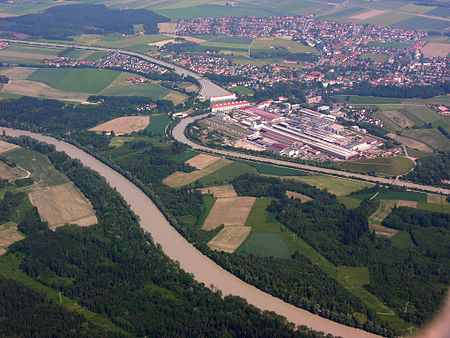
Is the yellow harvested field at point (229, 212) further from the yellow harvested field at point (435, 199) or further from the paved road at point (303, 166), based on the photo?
the yellow harvested field at point (435, 199)

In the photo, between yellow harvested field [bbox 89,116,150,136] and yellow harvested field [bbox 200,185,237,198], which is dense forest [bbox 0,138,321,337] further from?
yellow harvested field [bbox 89,116,150,136]

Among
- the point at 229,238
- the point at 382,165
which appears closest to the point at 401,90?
the point at 382,165

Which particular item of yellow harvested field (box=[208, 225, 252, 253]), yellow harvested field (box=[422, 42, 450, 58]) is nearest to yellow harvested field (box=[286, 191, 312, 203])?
yellow harvested field (box=[208, 225, 252, 253])

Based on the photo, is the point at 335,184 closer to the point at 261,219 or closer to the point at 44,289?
the point at 261,219

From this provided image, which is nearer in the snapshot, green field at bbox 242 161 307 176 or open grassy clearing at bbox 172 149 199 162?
green field at bbox 242 161 307 176

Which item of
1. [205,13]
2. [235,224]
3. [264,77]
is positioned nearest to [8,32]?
[205,13]

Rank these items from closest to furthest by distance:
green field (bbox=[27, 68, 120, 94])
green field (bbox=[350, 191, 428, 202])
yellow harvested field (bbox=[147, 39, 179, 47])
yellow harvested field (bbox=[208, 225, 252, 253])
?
yellow harvested field (bbox=[208, 225, 252, 253])
green field (bbox=[350, 191, 428, 202])
green field (bbox=[27, 68, 120, 94])
yellow harvested field (bbox=[147, 39, 179, 47])

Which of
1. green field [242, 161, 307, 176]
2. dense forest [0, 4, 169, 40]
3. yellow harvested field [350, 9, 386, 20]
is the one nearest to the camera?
green field [242, 161, 307, 176]
